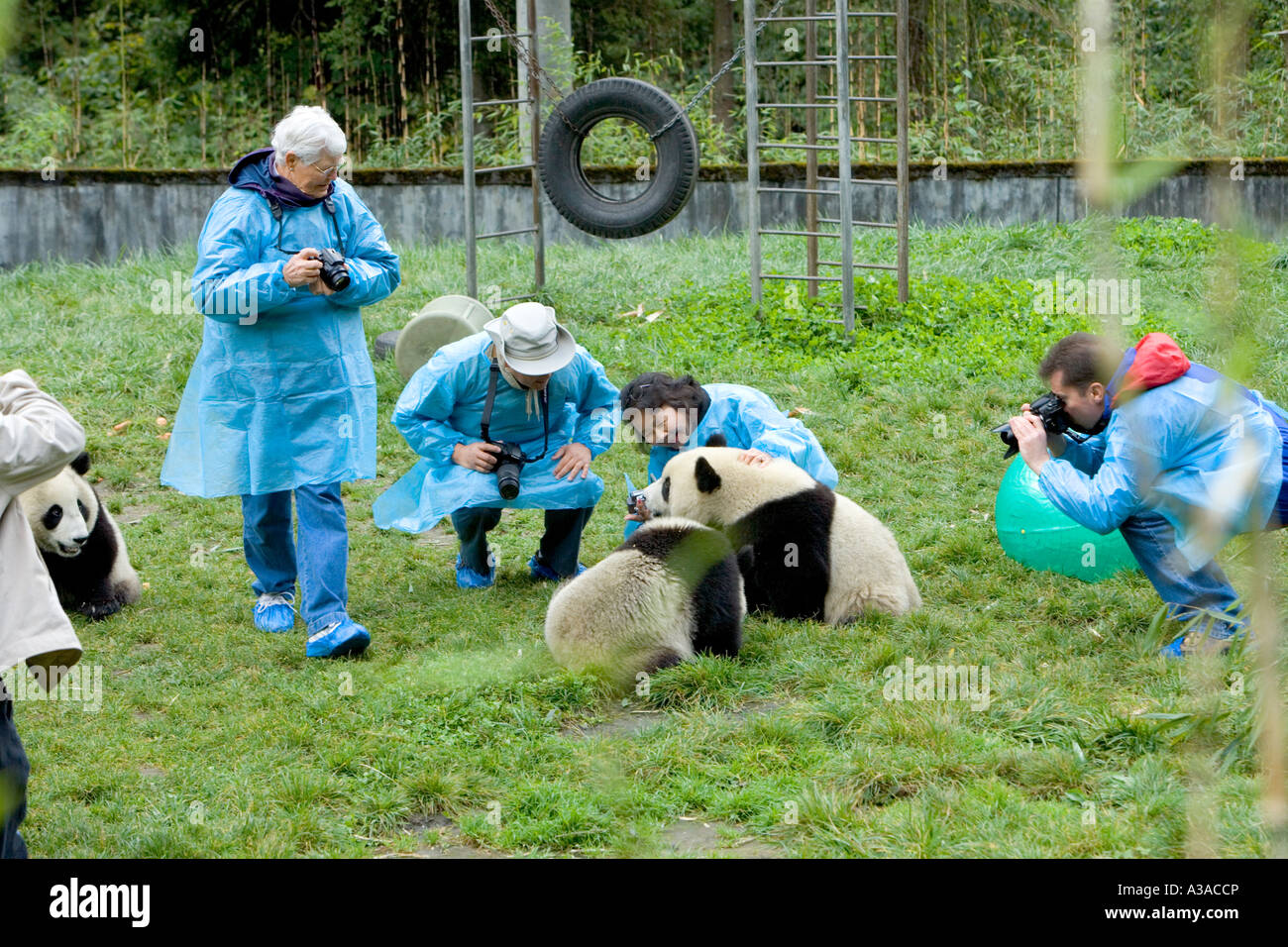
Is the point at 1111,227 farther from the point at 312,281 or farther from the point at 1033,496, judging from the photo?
the point at 1033,496

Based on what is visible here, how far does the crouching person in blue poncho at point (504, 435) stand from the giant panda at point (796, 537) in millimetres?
714

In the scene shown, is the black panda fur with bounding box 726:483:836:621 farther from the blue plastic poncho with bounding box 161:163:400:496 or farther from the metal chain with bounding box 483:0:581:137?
the metal chain with bounding box 483:0:581:137

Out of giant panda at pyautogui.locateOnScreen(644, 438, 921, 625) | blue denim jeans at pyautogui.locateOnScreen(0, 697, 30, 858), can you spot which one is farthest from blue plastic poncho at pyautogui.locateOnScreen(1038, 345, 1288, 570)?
blue denim jeans at pyautogui.locateOnScreen(0, 697, 30, 858)

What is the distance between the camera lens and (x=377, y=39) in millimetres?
16547

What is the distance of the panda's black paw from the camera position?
16.2 ft

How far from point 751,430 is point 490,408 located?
100 centimetres

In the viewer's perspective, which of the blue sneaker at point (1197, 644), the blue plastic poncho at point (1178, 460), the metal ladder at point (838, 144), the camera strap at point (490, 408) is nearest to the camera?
the blue sneaker at point (1197, 644)

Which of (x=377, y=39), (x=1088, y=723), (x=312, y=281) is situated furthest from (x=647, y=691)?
(x=377, y=39)

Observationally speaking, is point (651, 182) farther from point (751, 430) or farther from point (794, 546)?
point (794, 546)

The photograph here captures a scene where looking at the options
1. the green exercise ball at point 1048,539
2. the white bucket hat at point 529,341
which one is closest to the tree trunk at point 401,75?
the white bucket hat at point 529,341

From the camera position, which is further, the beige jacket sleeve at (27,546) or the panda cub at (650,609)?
the panda cub at (650,609)

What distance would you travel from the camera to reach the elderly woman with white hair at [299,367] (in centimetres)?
432

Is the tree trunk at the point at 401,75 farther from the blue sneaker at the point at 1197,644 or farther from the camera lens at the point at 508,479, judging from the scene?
the blue sneaker at the point at 1197,644

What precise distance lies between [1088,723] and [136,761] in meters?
2.60
